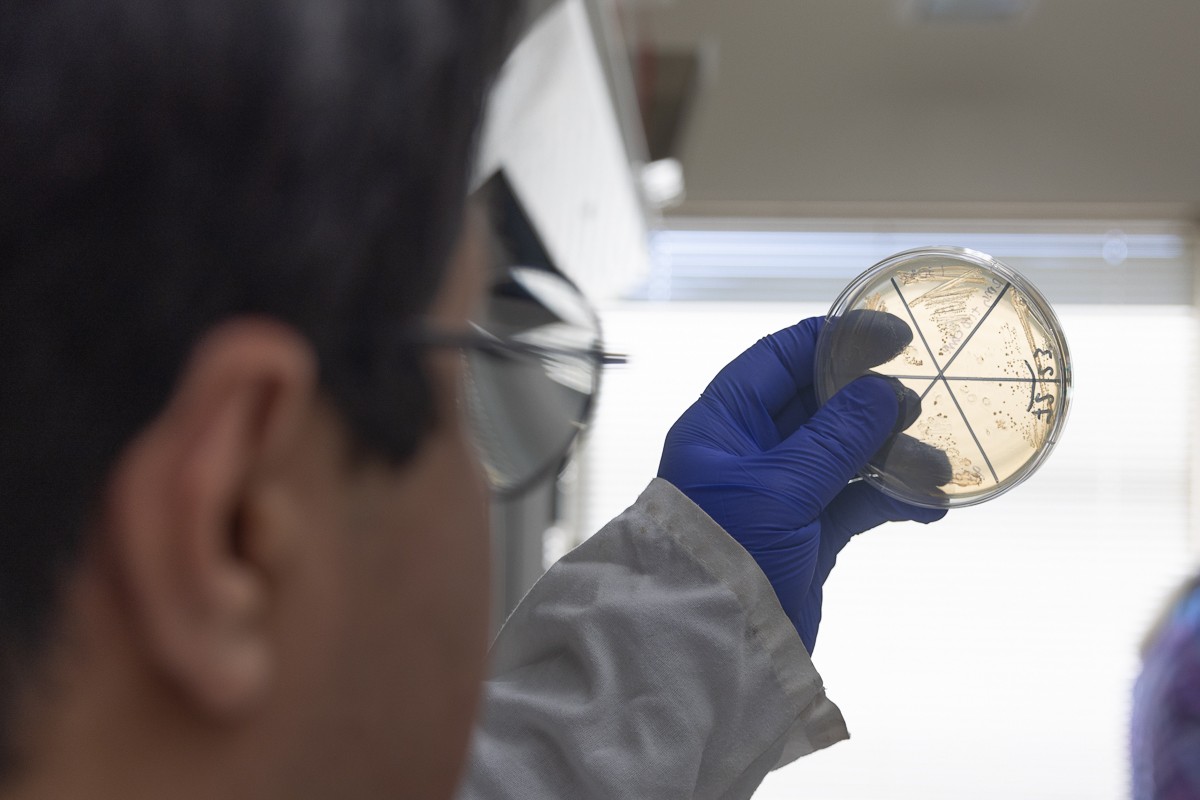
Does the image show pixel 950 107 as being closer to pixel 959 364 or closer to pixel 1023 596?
pixel 1023 596

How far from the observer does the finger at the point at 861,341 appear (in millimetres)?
946

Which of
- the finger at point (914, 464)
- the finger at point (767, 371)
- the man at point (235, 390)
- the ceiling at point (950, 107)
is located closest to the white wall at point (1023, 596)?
the ceiling at point (950, 107)

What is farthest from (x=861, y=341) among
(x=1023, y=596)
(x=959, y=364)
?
(x=1023, y=596)

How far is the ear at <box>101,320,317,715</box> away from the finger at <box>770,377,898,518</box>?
67cm

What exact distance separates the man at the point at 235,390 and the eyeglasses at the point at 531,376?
41 millimetres

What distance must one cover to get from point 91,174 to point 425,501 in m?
0.19

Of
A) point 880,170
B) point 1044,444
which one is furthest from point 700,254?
point 1044,444

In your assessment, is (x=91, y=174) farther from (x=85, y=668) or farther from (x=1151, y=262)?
(x=1151, y=262)

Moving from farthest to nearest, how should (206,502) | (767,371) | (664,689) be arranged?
(767,371), (664,689), (206,502)

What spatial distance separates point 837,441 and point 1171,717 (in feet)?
3.37

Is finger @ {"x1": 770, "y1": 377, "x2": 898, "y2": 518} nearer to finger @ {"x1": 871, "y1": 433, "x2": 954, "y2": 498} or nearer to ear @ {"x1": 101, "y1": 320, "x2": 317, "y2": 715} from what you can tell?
finger @ {"x1": 871, "y1": 433, "x2": 954, "y2": 498}

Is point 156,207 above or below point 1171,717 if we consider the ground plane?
above

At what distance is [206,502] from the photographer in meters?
0.37

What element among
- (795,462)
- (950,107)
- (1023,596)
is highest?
(795,462)
